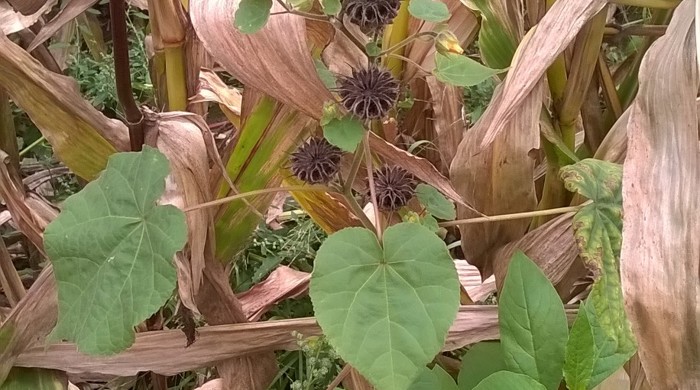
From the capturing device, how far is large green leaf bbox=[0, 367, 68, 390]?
2.37 ft

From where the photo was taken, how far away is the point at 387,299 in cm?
46

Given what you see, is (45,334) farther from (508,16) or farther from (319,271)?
(508,16)

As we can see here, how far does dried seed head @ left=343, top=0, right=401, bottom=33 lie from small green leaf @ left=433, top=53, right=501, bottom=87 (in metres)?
0.08

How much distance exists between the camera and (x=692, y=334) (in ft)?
1.55

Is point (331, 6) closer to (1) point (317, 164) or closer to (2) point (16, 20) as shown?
(1) point (317, 164)

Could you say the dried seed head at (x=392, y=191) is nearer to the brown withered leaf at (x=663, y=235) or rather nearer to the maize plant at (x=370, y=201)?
the maize plant at (x=370, y=201)

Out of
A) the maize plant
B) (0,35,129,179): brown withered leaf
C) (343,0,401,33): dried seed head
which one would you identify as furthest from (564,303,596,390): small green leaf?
(0,35,129,179): brown withered leaf

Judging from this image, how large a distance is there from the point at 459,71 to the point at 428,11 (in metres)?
0.04

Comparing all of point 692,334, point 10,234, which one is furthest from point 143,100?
point 692,334

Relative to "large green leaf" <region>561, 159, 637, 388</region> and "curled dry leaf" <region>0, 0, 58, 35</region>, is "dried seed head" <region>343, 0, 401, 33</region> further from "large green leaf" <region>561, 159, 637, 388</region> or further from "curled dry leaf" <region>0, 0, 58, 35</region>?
"curled dry leaf" <region>0, 0, 58, 35</region>

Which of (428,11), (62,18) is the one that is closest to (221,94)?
(62,18)

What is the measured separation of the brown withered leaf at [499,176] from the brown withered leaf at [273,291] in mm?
193

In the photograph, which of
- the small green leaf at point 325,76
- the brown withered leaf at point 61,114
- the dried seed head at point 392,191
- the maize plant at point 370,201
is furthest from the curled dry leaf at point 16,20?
the dried seed head at point 392,191

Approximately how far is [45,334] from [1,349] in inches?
1.5
